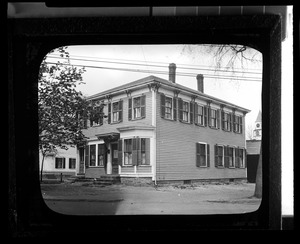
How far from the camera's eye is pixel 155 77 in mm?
2500

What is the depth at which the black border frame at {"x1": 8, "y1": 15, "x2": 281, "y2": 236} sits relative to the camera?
7.28ft

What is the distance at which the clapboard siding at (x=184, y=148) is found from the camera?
2.62m

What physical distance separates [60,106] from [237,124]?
1216mm

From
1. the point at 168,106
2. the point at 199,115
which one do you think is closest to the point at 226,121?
the point at 199,115

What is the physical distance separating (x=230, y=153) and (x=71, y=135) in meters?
1.13

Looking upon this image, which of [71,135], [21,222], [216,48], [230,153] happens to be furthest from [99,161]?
→ [216,48]

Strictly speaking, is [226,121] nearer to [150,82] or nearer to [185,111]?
[185,111]

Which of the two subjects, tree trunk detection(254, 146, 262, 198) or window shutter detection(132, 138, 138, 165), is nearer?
tree trunk detection(254, 146, 262, 198)

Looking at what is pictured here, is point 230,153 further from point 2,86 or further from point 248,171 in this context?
point 2,86

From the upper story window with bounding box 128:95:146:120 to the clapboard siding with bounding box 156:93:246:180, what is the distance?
0.36ft

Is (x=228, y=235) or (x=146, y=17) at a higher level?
(x=146, y=17)

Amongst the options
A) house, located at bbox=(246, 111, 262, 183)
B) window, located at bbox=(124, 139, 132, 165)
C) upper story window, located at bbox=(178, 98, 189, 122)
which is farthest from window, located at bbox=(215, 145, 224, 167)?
window, located at bbox=(124, 139, 132, 165)

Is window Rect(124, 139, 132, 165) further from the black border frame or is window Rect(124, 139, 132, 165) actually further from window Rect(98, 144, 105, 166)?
the black border frame

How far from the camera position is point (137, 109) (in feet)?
8.85
